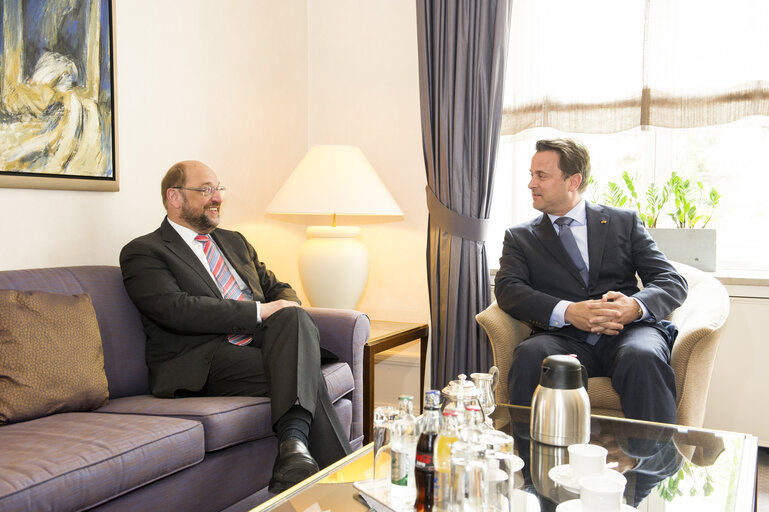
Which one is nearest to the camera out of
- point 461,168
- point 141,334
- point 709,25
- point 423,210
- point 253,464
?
point 253,464

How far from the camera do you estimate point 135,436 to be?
181 cm

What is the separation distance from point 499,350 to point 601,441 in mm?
923

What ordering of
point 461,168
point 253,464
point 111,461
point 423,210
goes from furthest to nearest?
point 423,210 < point 461,168 < point 253,464 < point 111,461

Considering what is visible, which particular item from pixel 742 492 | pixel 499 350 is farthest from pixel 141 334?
pixel 742 492

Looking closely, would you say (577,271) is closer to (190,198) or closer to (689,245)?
A: (689,245)

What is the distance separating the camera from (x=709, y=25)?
3.22 metres

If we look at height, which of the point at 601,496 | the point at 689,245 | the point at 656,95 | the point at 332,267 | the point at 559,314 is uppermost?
the point at 656,95

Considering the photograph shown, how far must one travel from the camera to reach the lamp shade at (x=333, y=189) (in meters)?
3.21

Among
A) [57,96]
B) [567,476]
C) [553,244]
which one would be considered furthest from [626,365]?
[57,96]

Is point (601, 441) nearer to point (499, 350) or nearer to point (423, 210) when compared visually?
point (499, 350)

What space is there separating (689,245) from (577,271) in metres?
0.74

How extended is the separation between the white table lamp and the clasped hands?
115 cm

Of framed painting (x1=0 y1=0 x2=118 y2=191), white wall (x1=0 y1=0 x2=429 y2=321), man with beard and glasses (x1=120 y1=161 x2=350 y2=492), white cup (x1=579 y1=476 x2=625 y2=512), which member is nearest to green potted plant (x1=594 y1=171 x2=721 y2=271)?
white wall (x1=0 y1=0 x2=429 y2=321)

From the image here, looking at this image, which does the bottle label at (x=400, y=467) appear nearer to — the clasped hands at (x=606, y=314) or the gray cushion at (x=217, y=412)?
the gray cushion at (x=217, y=412)
